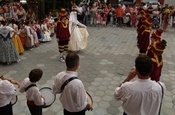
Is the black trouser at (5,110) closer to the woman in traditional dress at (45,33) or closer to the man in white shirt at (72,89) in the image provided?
the man in white shirt at (72,89)

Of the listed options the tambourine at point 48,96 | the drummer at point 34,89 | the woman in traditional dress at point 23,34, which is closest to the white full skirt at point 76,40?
the woman in traditional dress at point 23,34

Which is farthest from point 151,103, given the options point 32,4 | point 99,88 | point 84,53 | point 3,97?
point 32,4

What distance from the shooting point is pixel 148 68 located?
259cm

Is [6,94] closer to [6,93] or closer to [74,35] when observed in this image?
[6,93]

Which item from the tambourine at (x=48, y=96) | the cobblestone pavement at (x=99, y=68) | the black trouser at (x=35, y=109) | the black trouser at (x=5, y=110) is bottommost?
the cobblestone pavement at (x=99, y=68)

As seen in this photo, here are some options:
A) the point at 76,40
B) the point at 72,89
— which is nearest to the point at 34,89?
the point at 72,89

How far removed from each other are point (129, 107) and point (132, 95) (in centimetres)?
21

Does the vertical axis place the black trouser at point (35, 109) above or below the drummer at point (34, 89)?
below

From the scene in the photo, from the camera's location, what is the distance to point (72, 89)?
2.88 m

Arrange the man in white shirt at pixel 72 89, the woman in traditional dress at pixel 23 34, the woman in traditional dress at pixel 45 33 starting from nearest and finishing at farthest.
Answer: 1. the man in white shirt at pixel 72 89
2. the woman in traditional dress at pixel 23 34
3. the woman in traditional dress at pixel 45 33

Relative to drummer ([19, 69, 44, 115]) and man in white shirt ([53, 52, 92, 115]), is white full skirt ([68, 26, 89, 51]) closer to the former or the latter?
drummer ([19, 69, 44, 115])

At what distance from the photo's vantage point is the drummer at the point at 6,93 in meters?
3.15

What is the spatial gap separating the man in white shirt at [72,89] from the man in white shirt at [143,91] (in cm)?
52

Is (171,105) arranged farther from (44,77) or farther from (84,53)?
(84,53)
